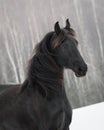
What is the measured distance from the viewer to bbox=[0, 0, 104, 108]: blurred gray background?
248 cm

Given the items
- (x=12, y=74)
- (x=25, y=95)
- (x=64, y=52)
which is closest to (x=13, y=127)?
(x=25, y=95)

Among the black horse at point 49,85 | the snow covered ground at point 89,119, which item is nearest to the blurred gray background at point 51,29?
the snow covered ground at point 89,119

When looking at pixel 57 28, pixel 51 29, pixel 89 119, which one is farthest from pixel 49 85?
pixel 51 29

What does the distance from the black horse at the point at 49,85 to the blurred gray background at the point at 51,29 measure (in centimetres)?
104

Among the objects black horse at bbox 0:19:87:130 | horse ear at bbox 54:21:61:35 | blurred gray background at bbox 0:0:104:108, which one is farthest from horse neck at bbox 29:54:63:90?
blurred gray background at bbox 0:0:104:108

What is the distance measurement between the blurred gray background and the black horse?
1.04m

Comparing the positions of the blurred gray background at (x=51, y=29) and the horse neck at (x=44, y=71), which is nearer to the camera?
the horse neck at (x=44, y=71)

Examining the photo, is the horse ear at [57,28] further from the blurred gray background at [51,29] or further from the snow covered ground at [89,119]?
the blurred gray background at [51,29]

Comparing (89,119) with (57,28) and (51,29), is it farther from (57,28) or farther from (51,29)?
(57,28)

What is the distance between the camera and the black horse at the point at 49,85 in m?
1.36

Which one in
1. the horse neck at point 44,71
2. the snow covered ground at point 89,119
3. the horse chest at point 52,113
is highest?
the horse neck at point 44,71

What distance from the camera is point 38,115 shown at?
1.38 metres

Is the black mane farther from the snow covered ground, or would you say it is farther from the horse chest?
the snow covered ground

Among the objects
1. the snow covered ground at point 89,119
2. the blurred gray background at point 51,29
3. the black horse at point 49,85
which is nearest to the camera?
the black horse at point 49,85
